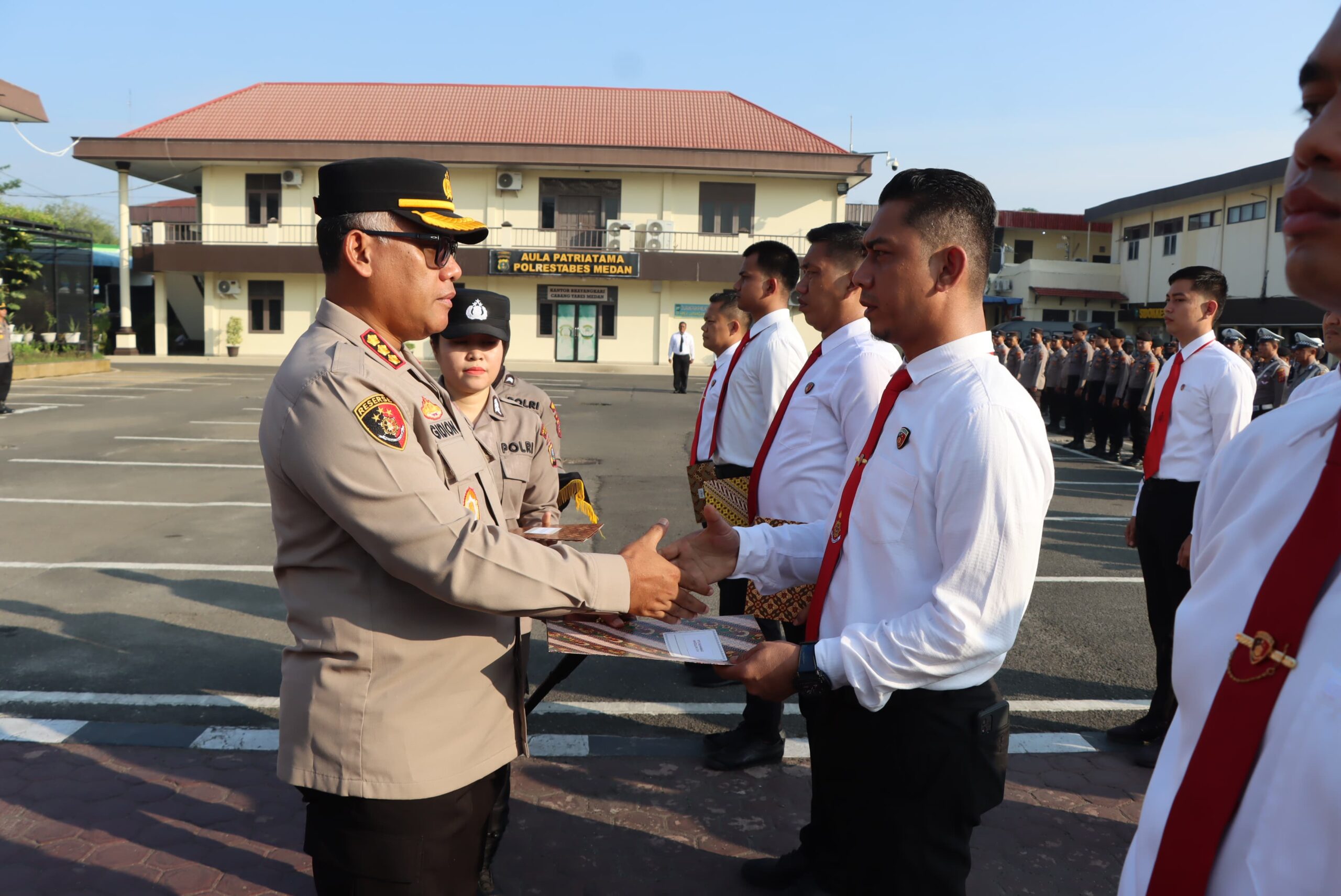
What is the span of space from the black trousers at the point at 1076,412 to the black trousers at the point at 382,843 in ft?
56.3

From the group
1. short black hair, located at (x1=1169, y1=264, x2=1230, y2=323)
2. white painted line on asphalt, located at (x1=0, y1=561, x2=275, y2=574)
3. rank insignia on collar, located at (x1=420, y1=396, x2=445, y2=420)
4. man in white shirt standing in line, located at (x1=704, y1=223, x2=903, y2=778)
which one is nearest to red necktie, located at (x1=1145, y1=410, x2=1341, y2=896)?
rank insignia on collar, located at (x1=420, y1=396, x2=445, y2=420)

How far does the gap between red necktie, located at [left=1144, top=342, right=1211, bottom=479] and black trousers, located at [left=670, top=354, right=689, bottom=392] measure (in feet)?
61.7

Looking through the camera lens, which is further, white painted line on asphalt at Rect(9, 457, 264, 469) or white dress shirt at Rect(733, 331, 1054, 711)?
white painted line on asphalt at Rect(9, 457, 264, 469)

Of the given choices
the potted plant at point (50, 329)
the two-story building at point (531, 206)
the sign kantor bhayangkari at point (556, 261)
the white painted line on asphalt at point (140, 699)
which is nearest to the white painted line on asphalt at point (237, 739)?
the white painted line on asphalt at point (140, 699)

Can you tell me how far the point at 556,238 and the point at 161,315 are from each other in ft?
48.4

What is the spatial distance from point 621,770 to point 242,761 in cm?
161

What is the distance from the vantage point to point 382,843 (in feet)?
6.56

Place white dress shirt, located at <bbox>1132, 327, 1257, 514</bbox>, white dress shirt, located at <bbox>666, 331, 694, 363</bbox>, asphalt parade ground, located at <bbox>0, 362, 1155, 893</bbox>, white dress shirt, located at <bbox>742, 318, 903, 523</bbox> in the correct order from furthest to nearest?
white dress shirt, located at <bbox>666, 331, 694, 363</bbox> → white dress shirt, located at <bbox>1132, 327, 1257, 514</bbox> → white dress shirt, located at <bbox>742, 318, 903, 523</bbox> → asphalt parade ground, located at <bbox>0, 362, 1155, 893</bbox>

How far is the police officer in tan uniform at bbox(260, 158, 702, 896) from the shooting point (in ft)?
6.30

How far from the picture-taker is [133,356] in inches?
1262

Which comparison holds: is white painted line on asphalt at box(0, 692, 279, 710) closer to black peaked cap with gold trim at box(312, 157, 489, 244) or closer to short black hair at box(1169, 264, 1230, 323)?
black peaked cap with gold trim at box(312, 157, 489, 244)

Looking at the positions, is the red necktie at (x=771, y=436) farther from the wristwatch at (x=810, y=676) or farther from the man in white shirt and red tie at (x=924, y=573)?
the wristwatch at (x=810, y=676)

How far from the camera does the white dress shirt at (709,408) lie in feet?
18.1

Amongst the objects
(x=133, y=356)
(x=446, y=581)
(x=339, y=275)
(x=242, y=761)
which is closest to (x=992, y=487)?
(x=446, y=581)
